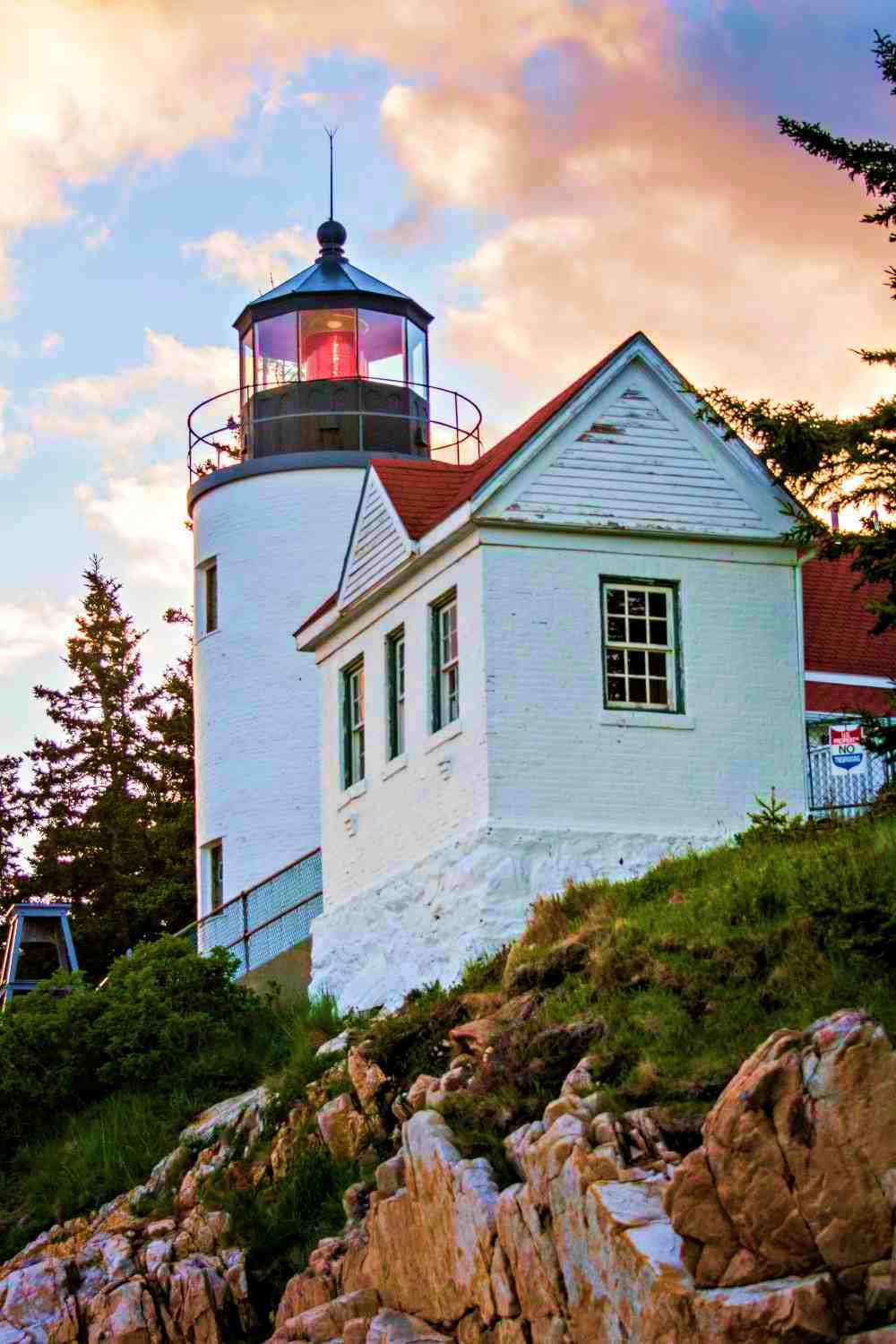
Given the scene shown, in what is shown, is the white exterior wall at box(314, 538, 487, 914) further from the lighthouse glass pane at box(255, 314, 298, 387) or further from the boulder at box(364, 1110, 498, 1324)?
the lighthouse glass pane at box(255, 314, 298, 387)

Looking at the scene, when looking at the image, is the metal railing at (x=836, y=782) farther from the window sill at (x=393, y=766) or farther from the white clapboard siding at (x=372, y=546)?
the white clapboard siding at (x=372, y=546)

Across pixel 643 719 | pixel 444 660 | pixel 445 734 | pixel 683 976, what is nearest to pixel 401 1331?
pixel 683 976

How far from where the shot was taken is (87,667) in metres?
54.4

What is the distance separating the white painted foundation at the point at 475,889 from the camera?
24656mm

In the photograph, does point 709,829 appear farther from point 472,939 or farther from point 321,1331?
point 321,1331

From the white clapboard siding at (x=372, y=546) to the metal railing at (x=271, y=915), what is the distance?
3998 mm

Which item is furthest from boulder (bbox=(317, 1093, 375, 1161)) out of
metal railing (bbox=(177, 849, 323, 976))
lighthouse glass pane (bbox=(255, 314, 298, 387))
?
lighthouse glass pane (bbox=(255, 314, 298, 387))

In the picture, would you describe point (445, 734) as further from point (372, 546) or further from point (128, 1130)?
point (128, 1130)

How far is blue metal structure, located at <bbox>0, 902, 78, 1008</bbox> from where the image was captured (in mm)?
37312

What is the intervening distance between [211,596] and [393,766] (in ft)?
36.8

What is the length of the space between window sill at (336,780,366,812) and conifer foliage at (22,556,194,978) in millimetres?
18755

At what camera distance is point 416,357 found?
38375 millimetres

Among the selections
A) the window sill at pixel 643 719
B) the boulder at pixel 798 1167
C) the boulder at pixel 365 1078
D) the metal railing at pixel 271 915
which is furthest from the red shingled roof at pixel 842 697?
the boulder at pixel 798 1167

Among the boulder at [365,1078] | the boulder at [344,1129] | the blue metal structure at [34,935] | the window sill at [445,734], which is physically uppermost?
the window sill at [445,734]
